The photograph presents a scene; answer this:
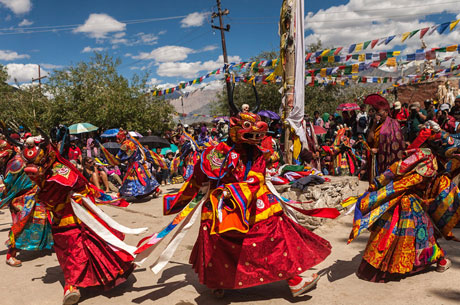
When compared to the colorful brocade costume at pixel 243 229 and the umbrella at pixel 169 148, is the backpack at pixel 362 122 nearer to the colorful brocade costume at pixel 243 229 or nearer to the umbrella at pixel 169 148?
the umbrella at pixel 169 148

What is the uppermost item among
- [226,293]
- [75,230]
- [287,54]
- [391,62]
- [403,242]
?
[391,62]

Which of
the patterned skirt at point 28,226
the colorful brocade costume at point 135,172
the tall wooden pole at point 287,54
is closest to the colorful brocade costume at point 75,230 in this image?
the patterned skirt at point 28,226

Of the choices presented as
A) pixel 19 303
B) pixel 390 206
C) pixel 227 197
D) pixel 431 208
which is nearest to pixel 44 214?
pixel 19 303

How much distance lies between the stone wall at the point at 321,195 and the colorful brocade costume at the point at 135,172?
3861 mm

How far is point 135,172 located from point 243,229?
6.26 metres

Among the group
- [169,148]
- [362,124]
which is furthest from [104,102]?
[362,124]

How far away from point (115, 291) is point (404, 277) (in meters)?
3.12

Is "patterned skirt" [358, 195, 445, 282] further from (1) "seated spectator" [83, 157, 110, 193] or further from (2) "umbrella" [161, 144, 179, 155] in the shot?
(2) "umbrella" [161, 144, 179, 155]

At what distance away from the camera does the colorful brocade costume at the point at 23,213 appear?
531cm

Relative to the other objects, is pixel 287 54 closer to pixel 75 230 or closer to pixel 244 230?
pixel 244 230

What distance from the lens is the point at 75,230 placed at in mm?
4004

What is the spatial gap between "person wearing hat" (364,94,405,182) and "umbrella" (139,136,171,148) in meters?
9.74

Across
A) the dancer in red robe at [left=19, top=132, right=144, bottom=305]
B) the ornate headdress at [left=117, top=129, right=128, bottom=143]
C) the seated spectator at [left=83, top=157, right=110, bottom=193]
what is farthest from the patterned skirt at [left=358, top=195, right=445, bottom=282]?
the seated spectator at [left=83, top=157, right=110, bottom=193]

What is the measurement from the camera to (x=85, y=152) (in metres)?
10.9
